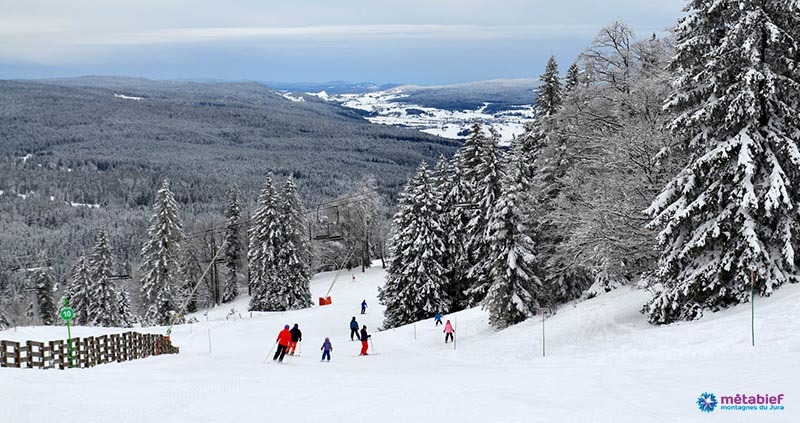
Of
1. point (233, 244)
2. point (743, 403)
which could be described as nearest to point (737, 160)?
point (743, 403)

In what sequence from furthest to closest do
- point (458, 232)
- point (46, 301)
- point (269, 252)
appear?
point (46, 301)
point (269, 252)
point (458, 232)

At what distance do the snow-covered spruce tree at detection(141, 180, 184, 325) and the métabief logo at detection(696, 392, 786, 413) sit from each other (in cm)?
5040

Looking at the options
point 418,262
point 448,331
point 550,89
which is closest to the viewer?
point 448,331

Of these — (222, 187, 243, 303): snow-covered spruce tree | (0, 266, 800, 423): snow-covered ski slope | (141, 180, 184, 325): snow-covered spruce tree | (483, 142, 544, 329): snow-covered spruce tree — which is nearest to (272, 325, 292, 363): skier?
(0, 266, 800, 423): snow-covered ski slope

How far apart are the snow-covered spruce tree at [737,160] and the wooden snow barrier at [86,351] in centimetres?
1682

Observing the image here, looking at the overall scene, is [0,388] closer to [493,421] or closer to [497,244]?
[493,421]

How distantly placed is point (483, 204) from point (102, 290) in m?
33.2

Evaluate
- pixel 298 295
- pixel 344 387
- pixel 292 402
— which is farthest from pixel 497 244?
pixel 298 295

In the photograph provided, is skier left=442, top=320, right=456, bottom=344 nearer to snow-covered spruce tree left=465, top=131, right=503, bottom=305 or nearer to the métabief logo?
snow-covered spruce tree left=465, top=131, right=503, bottom=305

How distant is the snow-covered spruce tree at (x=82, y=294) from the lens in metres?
55.6

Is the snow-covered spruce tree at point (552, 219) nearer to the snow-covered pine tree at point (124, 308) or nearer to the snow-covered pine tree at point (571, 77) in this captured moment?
the snow-covered pine tree at point (571, 77)

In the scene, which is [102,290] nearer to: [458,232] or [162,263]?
[162,263]

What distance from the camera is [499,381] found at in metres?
14.0

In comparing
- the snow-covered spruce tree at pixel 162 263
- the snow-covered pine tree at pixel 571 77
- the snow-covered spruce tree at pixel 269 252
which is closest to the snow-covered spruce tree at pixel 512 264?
the snow-covered pine tree at pixel 571 77
